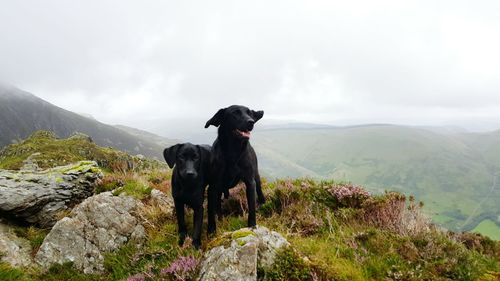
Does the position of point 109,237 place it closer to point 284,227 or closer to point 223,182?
point 223,182

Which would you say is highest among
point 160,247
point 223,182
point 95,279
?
point 223,182

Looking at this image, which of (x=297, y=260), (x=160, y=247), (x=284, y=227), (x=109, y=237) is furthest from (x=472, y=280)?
(x=109, y=237)

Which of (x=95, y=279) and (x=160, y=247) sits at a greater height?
(x=160, y=247)

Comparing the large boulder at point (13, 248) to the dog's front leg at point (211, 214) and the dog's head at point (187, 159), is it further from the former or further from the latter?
the dog's front leg at point (211, 214)

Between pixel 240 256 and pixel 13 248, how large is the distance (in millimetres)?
5919

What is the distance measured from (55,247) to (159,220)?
2268mm

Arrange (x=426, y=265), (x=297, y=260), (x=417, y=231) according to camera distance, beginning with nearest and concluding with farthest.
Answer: (x=297, y=260) < (x=426, y=265) < (x=417, y=231)

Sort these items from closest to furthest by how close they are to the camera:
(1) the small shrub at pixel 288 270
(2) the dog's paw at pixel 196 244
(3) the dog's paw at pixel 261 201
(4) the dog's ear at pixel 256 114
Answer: (1) the small shrub at pixel 288 270
(2) the dog's paw at pixel 196 244
(4) the dog's ear at pixel 256 114
(3) the dog's paw at pixel 261 201

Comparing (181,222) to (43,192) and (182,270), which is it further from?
(43,192)

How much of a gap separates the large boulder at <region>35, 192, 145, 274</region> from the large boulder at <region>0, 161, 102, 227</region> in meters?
1.82

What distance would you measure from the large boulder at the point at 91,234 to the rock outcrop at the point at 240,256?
341cm

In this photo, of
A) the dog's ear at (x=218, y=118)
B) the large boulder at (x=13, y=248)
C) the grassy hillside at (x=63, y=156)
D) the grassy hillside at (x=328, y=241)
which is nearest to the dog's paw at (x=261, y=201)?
the grassy hillside at (x=328, y=241)

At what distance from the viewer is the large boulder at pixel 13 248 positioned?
8.03 metres

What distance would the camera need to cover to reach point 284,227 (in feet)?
27.1
